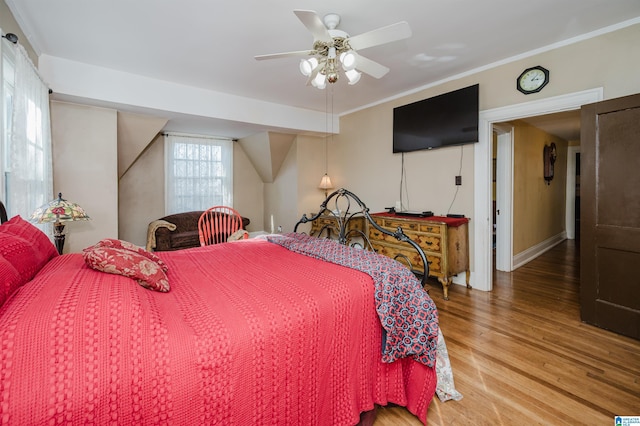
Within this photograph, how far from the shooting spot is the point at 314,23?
1.84m

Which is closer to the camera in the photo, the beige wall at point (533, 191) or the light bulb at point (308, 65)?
the light bulb at point (308, 65)

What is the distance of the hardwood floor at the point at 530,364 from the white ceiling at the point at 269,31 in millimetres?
2590

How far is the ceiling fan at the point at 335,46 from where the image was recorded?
1.85 metres

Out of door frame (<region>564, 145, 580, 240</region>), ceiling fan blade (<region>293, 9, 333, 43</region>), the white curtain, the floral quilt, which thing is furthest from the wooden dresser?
door frame (<region>564, 145, 580, 240</region>)

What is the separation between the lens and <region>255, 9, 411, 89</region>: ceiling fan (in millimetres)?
1848

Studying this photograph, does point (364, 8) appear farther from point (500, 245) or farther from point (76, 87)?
point (500, 245)

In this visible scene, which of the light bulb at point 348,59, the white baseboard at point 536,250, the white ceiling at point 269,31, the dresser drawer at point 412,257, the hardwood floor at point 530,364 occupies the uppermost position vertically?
the white ceiling at point 269,31

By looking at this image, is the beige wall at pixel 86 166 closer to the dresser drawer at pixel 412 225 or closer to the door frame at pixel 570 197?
the dresser drawer at pixel 412 225

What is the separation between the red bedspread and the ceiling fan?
151 cm

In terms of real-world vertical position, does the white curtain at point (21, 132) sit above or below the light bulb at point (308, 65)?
below

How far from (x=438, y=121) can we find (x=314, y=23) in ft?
7.77

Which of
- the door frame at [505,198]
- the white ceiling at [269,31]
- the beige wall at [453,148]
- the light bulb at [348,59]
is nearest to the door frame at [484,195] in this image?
the beige wall at [453,148]

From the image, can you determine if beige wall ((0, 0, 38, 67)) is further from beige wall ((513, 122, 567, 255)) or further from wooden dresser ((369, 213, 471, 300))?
beige wall ((513, 122, 567, 255))

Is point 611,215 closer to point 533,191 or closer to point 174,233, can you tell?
point 533,191
